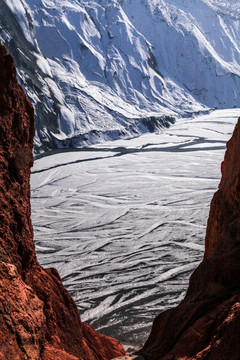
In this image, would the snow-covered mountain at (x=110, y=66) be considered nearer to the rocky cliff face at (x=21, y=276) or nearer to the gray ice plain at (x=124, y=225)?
the gray ice plain at (x=124, y=225)

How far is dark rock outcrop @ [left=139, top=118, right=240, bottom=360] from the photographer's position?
137 inches

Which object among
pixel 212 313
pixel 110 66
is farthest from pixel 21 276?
pixel 110 66

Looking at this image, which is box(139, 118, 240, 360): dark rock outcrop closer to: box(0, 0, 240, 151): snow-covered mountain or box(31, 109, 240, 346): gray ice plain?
box(31, 109, 240, 346): gray ice plain

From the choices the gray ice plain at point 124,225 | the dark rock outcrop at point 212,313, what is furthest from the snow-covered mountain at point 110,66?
the dark rock outcrop at point 212,313

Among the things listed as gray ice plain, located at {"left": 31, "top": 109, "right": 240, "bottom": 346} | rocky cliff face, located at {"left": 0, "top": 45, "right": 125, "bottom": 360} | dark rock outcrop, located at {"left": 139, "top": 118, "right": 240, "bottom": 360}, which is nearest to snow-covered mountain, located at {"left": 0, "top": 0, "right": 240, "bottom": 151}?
gray ice plain, located at {"left": 31, "top": 109, "right": 240, "bottom": 346}

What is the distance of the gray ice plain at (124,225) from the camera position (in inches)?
455

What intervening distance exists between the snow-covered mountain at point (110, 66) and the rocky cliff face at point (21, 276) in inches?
1244

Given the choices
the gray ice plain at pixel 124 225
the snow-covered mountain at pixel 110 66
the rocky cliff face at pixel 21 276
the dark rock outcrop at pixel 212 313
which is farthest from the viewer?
the snow-covered mountain at pixel 110 66

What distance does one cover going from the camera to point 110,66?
2180 inches

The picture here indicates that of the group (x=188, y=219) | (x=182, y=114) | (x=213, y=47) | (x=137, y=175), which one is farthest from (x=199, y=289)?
(x=213, y=47)

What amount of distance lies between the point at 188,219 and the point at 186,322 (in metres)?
14.3

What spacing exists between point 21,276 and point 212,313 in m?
1.96

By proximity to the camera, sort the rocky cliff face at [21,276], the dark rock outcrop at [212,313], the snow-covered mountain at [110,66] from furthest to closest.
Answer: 1. the snow-covered mountain at [110,66]
2. the rocky cliff face at [21,276]
3. the dark rock outcrop at [212,313]

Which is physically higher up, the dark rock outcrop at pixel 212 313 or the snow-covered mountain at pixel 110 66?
the snow-covered mountain at pixel 110 66
